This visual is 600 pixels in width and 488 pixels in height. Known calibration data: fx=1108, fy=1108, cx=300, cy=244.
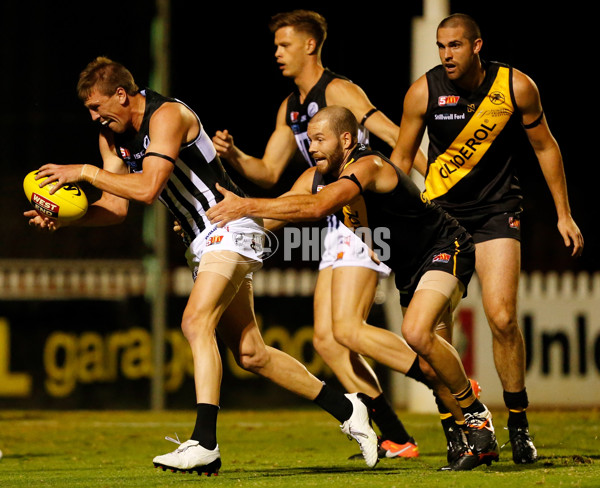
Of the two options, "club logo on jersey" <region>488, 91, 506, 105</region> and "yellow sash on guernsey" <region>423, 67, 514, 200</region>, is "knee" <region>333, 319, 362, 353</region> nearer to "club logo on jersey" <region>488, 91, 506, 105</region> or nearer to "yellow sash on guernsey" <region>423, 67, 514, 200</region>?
"yellow sash on guernsey" <region>423, 67, 514, 200</region>

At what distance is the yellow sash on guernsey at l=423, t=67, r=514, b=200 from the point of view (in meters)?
6.84

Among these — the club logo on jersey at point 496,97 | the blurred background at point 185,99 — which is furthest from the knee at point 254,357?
the blurred background at point 185,99

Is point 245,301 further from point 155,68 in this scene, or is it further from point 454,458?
point 155,68

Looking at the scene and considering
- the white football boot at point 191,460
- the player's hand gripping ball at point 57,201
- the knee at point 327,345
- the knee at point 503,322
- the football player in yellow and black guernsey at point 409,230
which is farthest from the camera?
the knee at point 327,345

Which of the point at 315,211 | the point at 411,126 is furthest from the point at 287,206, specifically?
the point at 411,126

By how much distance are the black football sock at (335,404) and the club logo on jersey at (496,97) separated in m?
2.04

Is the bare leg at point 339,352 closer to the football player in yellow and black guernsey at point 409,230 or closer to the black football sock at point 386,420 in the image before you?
the black football sock at point 386,420

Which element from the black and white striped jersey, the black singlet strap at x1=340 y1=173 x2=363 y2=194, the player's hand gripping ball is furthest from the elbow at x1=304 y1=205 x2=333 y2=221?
the player's hand gripping ball

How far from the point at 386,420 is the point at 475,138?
6.37 feet

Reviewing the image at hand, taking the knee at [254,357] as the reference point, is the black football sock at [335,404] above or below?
below

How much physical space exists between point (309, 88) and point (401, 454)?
8.82ft

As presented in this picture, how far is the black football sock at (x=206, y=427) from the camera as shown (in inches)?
231

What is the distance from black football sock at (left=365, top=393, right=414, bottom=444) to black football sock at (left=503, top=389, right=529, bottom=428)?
80 cm

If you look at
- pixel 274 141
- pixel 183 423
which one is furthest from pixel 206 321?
pixel 183 423
